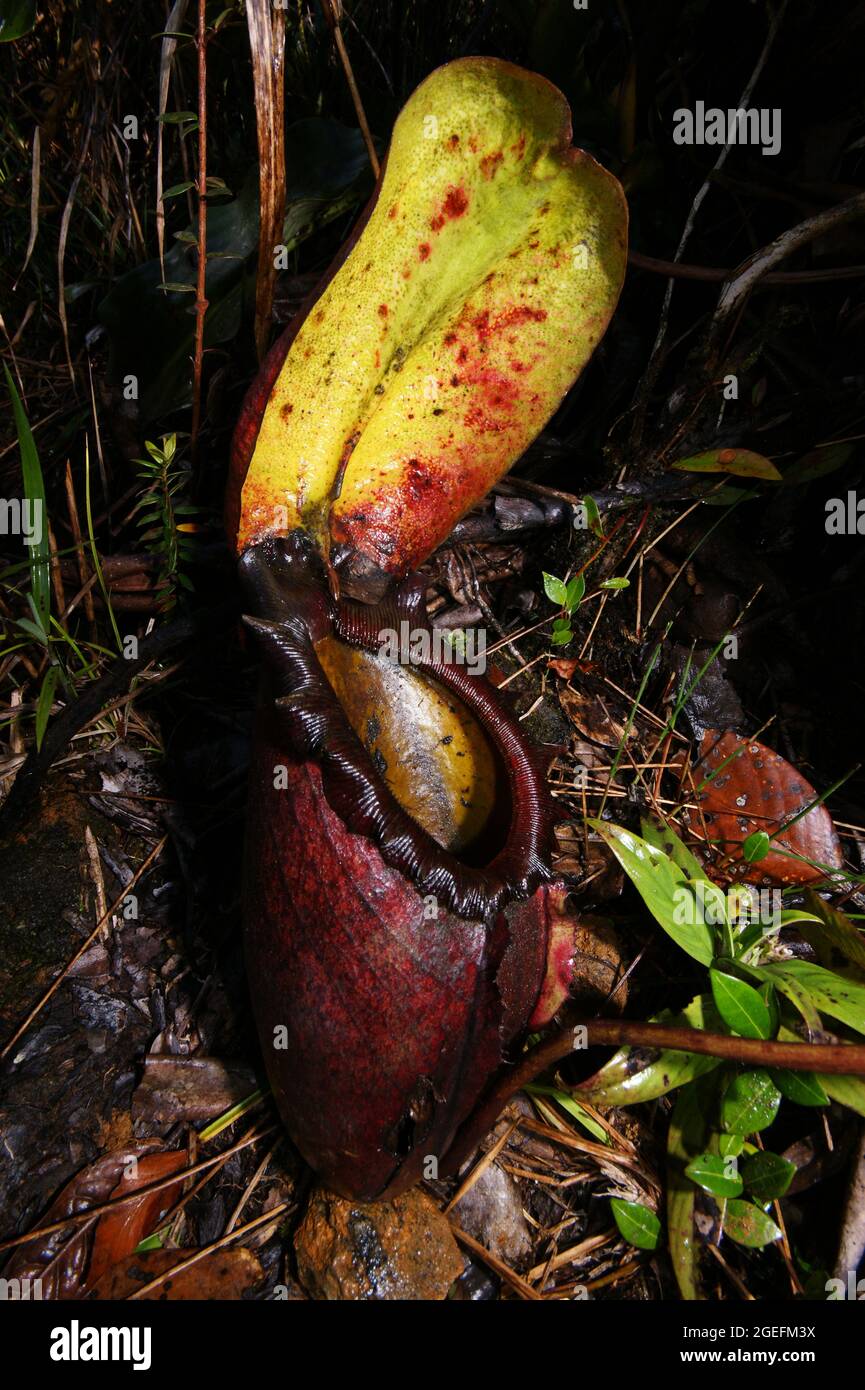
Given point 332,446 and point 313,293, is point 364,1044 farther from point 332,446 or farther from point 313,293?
point 313,293

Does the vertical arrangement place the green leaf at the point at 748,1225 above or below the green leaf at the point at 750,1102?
below

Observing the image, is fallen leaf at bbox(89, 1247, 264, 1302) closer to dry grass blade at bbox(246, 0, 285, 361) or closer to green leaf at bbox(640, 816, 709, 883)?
green leaf at bbox(640, 816, 709, 883)

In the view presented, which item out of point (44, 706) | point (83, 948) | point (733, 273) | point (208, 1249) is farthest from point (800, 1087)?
point (733, 273)

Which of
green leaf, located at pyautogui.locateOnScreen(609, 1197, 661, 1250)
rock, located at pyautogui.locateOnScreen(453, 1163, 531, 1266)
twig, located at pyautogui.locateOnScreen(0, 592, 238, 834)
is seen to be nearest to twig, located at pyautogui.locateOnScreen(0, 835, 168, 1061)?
twig, located at pyautogui.locateOnScreen(0, 592, 238, 834)

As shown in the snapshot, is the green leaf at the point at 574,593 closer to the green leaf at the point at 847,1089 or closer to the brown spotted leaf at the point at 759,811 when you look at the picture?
the brown spotted leaf at the point at 759,811

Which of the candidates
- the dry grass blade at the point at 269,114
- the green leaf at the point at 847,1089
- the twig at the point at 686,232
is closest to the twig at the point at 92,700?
the dry grass blade at the point at 269,114
